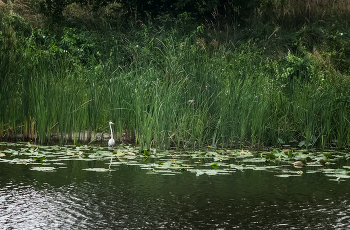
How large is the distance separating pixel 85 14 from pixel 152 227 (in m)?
16.4

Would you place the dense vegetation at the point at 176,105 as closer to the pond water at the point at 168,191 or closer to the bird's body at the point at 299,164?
the pond water at the point at 168,191

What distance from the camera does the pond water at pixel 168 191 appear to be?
3688 millimetres

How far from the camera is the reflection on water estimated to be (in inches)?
143

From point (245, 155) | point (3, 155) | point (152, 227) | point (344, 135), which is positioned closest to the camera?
point (152, 227)

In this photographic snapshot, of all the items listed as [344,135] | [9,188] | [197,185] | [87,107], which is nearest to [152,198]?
[197,185]

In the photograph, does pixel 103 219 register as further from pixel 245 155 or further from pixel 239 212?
pixel 245 155

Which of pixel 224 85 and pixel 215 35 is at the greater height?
pixel 215 35

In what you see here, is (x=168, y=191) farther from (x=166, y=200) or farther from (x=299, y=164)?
(x=299, y=164)

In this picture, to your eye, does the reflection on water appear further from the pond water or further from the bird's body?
the bird's body

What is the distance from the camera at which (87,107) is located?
8.23m

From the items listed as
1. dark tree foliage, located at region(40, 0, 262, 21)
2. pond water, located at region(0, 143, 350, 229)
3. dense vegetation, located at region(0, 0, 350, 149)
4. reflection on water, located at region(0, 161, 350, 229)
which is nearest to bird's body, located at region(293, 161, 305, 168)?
pond water, located at region(0, 143, 350, 229)

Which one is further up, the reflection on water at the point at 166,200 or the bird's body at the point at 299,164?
the bird's body at the point at 299,164

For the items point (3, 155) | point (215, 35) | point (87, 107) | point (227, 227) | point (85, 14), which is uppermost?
point (85, 14)

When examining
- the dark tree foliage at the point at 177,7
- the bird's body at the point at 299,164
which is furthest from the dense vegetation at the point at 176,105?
the dark tree foliage at the point at 177,7
